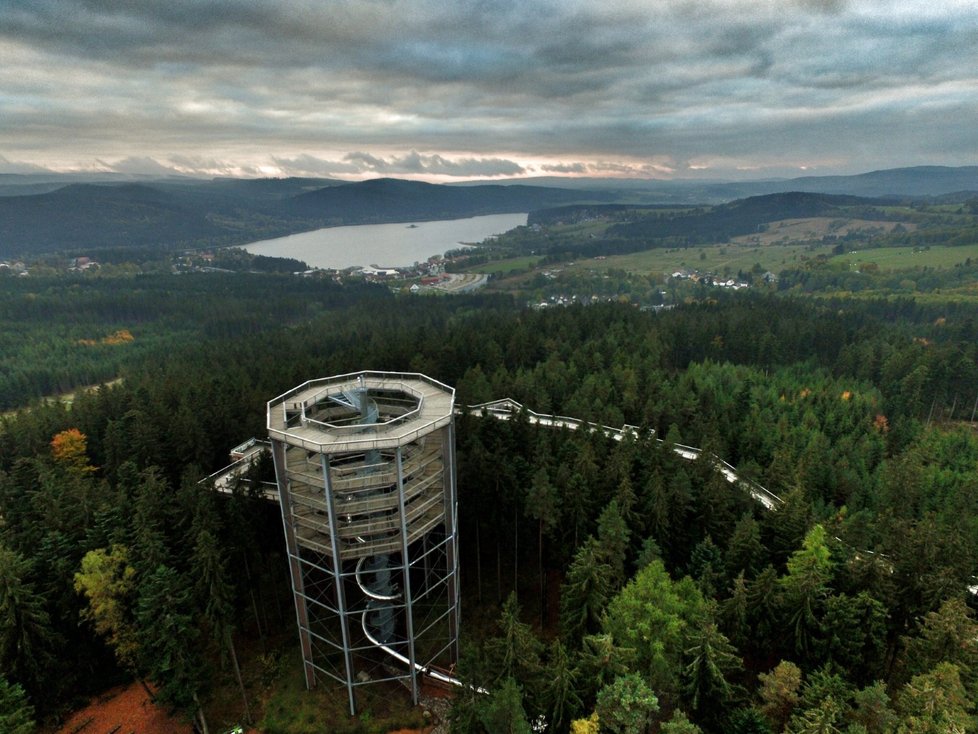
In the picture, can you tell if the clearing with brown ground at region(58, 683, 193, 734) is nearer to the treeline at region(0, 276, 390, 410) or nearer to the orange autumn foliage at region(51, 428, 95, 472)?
the orange autumn foliage at region(51, 428, 95, 472)

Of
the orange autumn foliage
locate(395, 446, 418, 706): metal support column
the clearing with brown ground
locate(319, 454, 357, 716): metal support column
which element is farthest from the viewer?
the orange autumn foliage

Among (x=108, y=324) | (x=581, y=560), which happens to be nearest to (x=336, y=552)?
(x=581, y=560)

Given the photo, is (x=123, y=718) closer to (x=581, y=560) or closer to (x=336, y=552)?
(x=336, y=552)

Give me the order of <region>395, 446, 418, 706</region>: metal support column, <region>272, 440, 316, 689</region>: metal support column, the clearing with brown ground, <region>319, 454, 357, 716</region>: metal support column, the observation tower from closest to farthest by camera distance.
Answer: <region>319, 454, 357, 716</region>: metal support column → <region>395, 446, 418, 706</region>: metal support column → the observation tower → <region>272, 440, 316, 689</region>: metal support column → the clearing with brown ground

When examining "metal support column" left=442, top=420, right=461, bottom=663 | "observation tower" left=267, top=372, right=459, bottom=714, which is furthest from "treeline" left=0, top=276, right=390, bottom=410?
"metal support column" left=442, top=420, right=461, bottom=663

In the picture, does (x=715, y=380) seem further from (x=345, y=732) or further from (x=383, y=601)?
(x=345, y=732)

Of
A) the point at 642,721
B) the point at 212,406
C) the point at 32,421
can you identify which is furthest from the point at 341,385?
the point at 32,421
